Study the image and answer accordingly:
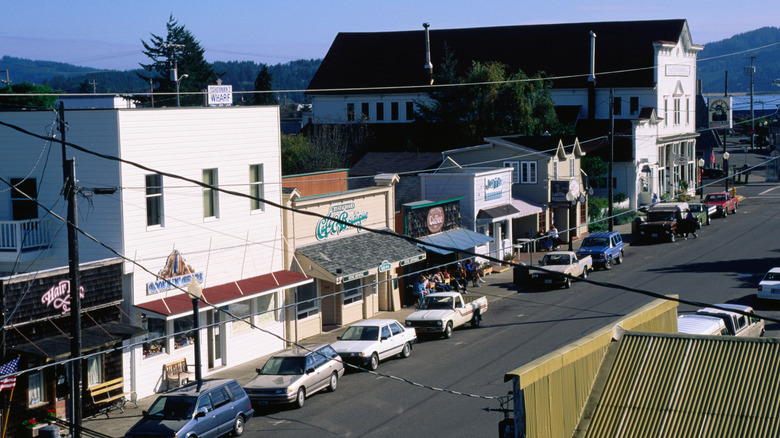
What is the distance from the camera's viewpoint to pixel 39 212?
27.8 meters

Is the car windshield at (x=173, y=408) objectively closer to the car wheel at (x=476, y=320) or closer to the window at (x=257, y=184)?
the window at (x=257, y=184)

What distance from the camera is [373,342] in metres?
28.5

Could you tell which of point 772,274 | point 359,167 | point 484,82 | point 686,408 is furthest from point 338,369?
point 484,82

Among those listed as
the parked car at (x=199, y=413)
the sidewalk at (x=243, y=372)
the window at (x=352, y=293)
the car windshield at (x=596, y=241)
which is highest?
the car windshield at (x=596, y=241)

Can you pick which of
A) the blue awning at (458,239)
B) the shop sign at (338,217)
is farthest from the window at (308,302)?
the blue awning at (458,239)

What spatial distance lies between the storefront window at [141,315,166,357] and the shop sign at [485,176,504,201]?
2203 cm

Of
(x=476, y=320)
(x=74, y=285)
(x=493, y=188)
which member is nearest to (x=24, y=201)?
(x=74, y=285)

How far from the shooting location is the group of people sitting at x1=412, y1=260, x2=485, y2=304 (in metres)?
38.4

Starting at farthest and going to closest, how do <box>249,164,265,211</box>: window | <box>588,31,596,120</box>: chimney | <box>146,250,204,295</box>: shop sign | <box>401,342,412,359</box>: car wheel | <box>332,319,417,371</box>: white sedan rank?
<box>588,31,596,120</box>: chimney
<box>249,164,265,211</box>: window
<box>401,342,412,359</box>: car wheel
<box>332,319,417,371</box>: white sedan
<box>146,250,204,295</box>: shop sign

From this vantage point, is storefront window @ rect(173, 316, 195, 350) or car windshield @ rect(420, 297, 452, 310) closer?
storefront window @ rect(173, 316, 195, 350)

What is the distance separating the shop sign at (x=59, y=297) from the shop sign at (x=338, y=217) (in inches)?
445

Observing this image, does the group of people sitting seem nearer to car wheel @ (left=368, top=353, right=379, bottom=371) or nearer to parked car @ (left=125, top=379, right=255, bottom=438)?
car wheel @ (left=368, top=353, right=379, bottom=371)

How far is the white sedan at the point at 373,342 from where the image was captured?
2789 centimetres

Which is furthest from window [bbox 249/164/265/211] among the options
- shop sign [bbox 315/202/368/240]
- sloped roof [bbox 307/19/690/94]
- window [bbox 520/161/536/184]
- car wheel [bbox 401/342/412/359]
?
sloped roof [bbox 307/19/690/94]
